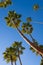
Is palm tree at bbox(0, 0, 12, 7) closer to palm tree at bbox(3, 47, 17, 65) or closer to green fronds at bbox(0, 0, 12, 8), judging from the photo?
green fronds at bbox(0, 0, 12, 8)

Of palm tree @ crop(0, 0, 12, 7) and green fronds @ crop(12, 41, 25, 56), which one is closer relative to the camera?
palm tree @ crop(0, 0, 12, 7)

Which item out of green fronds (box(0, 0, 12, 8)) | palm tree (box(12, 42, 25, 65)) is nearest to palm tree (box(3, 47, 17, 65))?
palm tree (box(12, 42, 25, 65))

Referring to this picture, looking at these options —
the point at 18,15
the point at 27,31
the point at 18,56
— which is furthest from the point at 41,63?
the point at 18,15

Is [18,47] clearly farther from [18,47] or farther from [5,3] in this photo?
[5,3]

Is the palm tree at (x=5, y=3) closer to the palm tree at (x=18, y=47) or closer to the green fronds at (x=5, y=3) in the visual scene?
the green fronds at (x=5, y=3)

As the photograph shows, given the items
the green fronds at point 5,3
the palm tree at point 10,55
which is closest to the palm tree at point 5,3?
the green fronds at point 5,3

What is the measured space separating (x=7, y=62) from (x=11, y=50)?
4655 millimetres

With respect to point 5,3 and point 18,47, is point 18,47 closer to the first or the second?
point 18,47

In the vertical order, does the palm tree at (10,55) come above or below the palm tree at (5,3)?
above

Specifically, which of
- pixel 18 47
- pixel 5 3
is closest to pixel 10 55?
pixel 18 47

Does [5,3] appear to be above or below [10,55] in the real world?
below

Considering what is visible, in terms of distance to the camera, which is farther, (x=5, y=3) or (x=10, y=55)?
(x=10, y=55)

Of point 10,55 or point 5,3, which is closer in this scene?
point 5,3

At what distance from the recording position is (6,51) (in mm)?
48656
